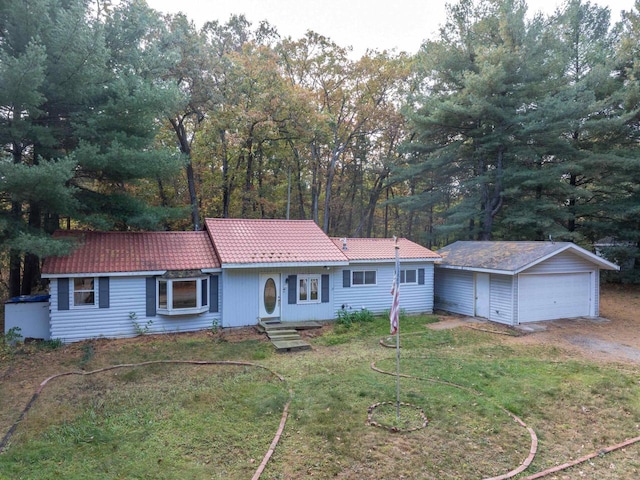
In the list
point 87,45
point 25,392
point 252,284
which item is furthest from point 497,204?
point 25,392

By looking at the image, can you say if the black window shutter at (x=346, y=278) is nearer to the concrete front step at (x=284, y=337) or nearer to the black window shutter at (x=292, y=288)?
the black window shutter at (x=292, y=288)

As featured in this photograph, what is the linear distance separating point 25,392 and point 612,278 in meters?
27.3

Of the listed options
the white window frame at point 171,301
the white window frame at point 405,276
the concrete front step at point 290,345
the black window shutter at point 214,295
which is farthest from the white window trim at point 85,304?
the white window frame at point 405,276

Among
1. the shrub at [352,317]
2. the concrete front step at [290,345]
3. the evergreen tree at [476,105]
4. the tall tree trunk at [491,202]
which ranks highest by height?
the evergreen tree at [476,105]

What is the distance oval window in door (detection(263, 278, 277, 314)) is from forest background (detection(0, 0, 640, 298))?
14.3ft

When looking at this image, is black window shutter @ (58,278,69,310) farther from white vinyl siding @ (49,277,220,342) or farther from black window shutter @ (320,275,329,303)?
black window shutter @ (320,275,329,303)

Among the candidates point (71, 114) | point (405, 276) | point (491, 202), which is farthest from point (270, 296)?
point (491, 202)

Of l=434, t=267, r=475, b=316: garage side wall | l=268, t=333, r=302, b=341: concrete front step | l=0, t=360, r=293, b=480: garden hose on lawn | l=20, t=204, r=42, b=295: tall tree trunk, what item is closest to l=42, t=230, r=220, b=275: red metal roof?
l=20, t=204, r=42, b=295: tall tree trunk

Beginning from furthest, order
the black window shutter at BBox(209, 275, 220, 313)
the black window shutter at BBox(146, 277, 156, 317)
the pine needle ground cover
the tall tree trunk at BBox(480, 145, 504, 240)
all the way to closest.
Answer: the tall tree trunk at BBox(480, 145, 504, 240) → the black window shutter at BBox(209, 275, 220, 313) → the black window shutter at BBox(146, 277, 156, 317) → the pine needle ground cover

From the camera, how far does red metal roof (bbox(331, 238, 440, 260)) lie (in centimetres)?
1377

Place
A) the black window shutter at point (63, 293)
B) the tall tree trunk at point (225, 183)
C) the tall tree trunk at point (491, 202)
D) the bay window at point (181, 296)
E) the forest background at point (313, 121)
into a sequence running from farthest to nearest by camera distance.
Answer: the tall tree trunk at point (225, 183)
the tall tree trunk at point (491, 202)
the bay window at point (181, 296)
the forest background at point (313, 121)
the black window shutter at point (63, 293)

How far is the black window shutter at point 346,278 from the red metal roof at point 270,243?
761 millimetres

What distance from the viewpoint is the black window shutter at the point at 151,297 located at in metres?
10.9

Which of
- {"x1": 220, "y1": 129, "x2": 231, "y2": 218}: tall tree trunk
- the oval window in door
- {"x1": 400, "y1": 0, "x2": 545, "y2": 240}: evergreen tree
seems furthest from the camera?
{"x1": 220, "y1": 129, "x2": 231, "y2": 218}: tall tree trunk
